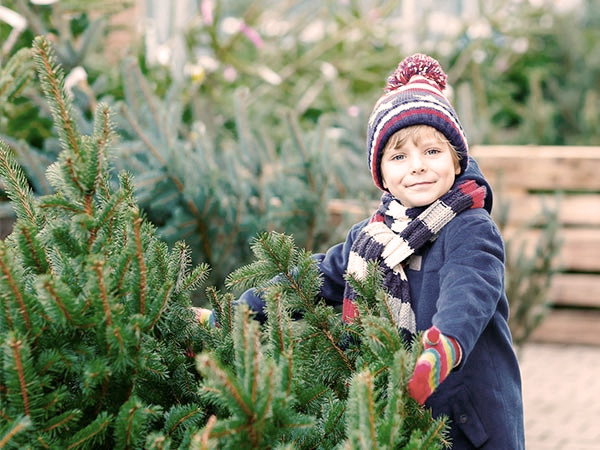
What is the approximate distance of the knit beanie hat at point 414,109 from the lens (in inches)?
74.9

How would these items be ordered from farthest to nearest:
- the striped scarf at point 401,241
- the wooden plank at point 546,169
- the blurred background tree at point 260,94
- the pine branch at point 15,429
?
the wooden plank at point 546,169, the blurred background tree at point 260,94, the striped scarf at point 401,241, the pine branch at point 15,429

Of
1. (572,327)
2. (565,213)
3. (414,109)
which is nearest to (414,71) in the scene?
(414,109)

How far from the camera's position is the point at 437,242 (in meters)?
1.90

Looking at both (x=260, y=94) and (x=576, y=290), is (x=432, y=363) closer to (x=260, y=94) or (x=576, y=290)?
(x=260, y=94)

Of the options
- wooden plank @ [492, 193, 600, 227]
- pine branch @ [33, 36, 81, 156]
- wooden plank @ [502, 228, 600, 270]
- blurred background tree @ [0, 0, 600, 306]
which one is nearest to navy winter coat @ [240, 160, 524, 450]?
pine branch @ [33, 36, 81, 156]

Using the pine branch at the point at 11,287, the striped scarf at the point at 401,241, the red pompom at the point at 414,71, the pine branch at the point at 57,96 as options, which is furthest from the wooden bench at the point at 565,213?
the pine branch at the point at 11,287

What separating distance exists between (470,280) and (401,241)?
9.8 inches

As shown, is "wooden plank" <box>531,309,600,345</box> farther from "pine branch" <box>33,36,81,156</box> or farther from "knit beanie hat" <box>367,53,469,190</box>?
"pine branch" <box>33,36,81,156</box>

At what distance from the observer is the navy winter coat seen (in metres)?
1.77

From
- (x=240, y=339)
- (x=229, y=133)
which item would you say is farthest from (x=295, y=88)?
(x=240, y=339)

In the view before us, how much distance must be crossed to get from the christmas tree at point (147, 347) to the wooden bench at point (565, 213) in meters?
4.21

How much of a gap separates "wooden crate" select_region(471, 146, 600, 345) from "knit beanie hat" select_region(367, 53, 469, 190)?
3.72 metres

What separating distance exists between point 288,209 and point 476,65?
539cm

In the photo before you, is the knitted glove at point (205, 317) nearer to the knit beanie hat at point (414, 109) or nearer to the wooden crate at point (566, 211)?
the knit beanie hat at point (414, 109)
